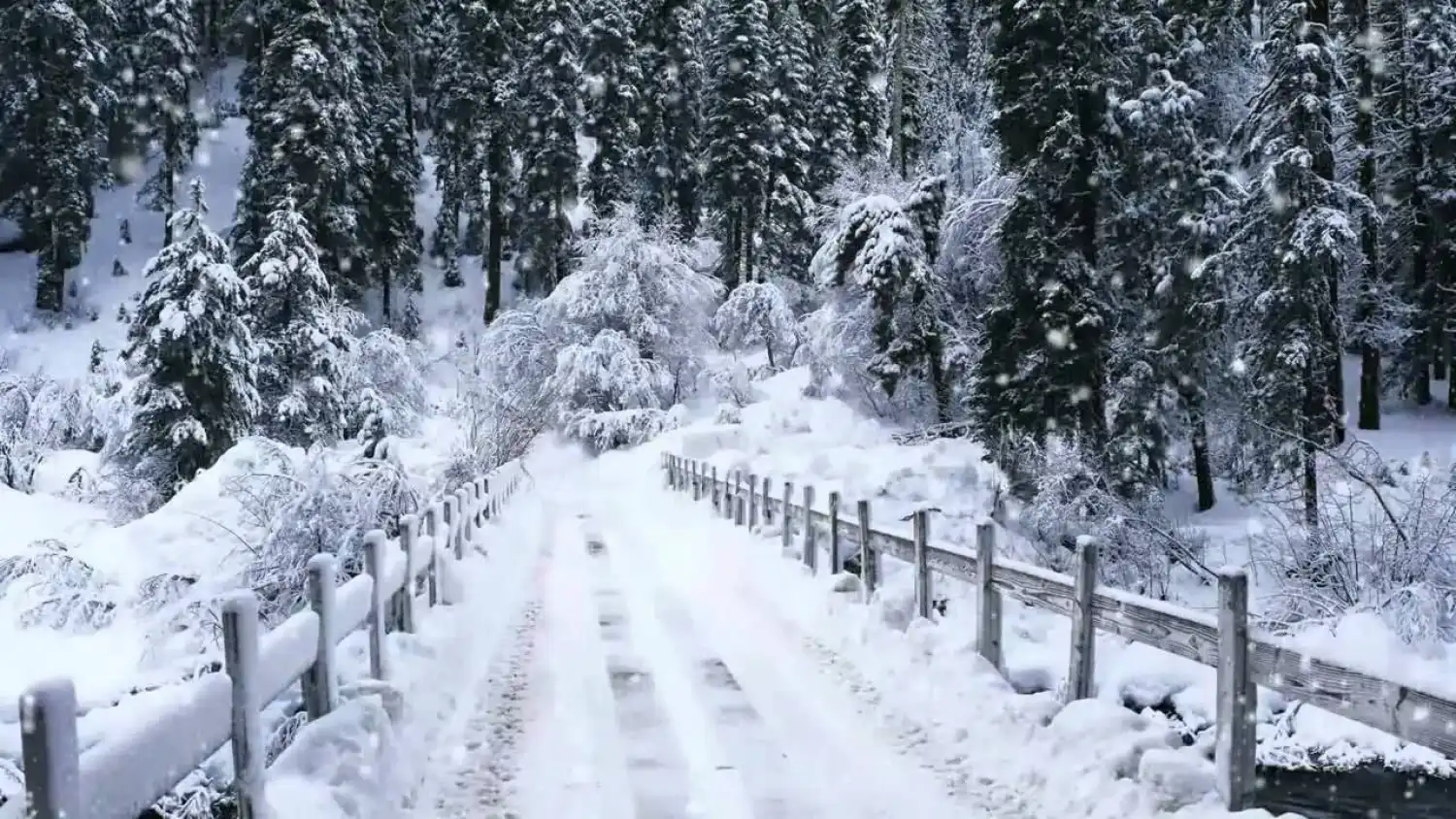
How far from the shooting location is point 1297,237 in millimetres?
20594

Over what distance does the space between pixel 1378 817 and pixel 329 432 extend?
24.1m

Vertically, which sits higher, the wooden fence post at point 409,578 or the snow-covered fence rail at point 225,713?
the snow-covered fence rail at point 225,713

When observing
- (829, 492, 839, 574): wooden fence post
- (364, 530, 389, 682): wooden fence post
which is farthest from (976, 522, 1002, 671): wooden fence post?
(364, 530, 389, 682): wooden fence post

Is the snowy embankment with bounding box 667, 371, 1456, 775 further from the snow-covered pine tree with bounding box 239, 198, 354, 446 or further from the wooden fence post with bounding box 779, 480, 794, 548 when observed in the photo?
the snow-covered pine tree with bounding box 239, 198, 354, 446

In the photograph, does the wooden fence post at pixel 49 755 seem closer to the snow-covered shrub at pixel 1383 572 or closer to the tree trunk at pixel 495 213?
the snow-covered shrub at pixel 1383 572

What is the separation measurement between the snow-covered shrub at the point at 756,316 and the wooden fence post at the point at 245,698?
132 feet

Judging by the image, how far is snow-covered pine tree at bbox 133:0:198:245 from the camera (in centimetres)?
5744

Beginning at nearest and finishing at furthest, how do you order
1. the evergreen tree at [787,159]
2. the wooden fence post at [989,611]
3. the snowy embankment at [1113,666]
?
1. the snowy embankment at [1113,666]
2. the wooden fence post at [989,611]
3. the evergreen tree at [787,159]

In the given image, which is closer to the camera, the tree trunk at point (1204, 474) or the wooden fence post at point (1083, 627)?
the wooden fence post at point (1083, 627)

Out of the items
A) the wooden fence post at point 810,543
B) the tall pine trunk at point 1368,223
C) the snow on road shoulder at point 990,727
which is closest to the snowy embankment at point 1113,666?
the snow on road shoulder at point 990,727

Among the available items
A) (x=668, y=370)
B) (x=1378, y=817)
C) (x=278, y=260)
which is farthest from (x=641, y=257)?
(x=1378, y=817)

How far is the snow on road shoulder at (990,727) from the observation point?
5828mm

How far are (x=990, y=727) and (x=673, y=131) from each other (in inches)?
2216

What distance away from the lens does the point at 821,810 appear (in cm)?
604
